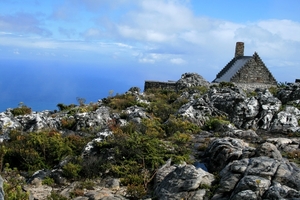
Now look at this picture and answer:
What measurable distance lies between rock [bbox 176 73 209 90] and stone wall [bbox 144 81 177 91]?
625mm

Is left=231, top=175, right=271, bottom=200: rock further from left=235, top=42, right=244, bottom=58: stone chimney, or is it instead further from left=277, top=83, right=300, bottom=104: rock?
left=235, top=42, right=244, bottom=58: stone chimney

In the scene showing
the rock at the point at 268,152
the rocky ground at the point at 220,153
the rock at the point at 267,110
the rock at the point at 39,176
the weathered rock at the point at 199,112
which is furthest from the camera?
the weathered rock at the point at 199,112

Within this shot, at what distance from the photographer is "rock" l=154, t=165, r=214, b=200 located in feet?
31.1

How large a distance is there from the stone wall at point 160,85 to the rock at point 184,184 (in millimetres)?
21537

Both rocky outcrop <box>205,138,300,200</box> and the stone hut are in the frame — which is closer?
rocky outcrop <box>205,138,300,200</box>

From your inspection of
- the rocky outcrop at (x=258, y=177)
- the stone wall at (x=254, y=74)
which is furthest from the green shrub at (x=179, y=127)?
the stone wall at (x=254, y=74)

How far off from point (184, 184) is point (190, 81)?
22.1 meters

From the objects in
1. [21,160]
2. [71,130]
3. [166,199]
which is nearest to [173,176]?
[166,199]

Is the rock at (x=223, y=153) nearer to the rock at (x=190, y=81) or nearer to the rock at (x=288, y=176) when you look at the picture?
the rock at (x=288, y=176)

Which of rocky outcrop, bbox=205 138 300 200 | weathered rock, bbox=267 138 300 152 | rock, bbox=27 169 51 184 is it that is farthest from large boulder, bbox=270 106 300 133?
rock, bbox=27 169 51 184

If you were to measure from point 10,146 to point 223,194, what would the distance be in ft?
28.8

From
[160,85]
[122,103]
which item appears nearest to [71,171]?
[122,103]

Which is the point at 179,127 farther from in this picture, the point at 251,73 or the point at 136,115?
the point at 251,73

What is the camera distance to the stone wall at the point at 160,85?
32094 mm
